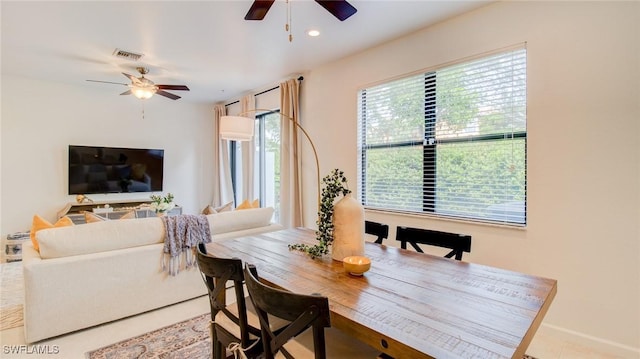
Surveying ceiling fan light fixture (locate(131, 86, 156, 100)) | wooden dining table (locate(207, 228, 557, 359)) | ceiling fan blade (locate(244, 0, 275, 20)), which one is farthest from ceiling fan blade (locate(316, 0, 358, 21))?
ceiling fan light fixture (locate(131, 86, 156, 100))

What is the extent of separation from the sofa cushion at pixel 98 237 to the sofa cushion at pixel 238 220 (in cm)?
50

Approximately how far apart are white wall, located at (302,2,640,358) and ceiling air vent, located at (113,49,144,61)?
3.78 m

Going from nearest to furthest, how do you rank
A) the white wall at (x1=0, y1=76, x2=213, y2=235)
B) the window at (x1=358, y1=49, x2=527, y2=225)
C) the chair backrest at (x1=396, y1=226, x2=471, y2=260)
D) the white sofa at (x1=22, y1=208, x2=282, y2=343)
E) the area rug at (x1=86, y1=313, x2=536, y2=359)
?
the chair backrest at (x1=396, y1=226, x2=471, y2=260) < the area rug at (x1=86, y1=313, x2=536, y2=359) < the white sofa at (x1=22, y1=208, x2=282, y2=343) < the window at (x1=358, y1=49, x2=527, y2=225) < the white wall at (x1=0, y1=76, x2=213, y2=235)

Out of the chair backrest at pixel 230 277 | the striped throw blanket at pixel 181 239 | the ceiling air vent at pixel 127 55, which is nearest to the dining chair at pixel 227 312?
the chair backrest at pixel 230 277

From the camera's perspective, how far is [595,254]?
7.16 feet

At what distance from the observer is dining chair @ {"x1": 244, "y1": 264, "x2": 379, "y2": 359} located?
992 mm

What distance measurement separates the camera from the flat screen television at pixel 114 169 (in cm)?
511

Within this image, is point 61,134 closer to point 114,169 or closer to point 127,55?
point 114,169

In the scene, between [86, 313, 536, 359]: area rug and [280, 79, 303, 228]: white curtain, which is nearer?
[86, 313, 536, 359]: area rug

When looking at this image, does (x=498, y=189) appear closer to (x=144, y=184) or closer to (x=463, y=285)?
(x=463, y=285)

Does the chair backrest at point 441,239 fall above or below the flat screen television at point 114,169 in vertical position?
below

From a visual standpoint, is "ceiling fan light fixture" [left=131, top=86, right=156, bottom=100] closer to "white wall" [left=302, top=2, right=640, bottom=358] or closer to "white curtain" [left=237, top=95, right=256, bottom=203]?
"white curtain" [left=237, top=95, right=256, bottom=203]

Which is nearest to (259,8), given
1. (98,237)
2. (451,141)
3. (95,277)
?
(451,141)

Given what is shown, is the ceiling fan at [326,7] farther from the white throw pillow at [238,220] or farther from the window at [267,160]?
the window at [267,160]
